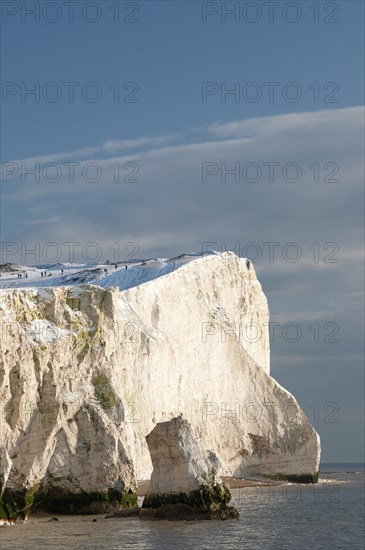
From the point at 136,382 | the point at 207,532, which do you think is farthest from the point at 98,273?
the point at 207,532

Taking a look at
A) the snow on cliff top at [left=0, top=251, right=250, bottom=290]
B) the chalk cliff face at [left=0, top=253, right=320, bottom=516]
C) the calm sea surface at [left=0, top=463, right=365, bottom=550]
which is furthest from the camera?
the snow on cliff top at [left=0, top=251, right=250, bottom=290]

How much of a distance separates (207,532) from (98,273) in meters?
32.9

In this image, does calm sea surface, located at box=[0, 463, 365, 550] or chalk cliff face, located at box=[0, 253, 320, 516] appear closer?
calm sea surface, located at box=[0, 463, 365, 550]

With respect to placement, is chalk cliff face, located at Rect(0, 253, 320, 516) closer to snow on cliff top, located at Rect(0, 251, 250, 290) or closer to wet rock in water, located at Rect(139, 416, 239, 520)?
snow on cliff top, located at Rect(0, 251, 250, 290)

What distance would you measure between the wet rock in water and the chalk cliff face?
2.10 meters

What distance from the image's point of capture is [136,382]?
2281 inches

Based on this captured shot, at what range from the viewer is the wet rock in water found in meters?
39.2

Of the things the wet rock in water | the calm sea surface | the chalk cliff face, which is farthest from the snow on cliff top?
the wet rock in water

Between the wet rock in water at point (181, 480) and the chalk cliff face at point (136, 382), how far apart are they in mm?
2096

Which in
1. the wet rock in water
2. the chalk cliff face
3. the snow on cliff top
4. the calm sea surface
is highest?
the snow on cliff top

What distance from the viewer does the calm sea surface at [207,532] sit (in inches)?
1336

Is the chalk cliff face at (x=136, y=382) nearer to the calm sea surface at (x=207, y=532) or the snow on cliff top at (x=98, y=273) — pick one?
the snow on cliff top at (x=98, y=273)

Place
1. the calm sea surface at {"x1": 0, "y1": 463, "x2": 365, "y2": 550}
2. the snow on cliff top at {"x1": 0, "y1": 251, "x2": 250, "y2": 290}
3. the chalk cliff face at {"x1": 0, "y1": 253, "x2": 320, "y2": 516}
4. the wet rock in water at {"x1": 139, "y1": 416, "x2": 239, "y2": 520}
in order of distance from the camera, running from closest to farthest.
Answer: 1. the calm sea surface at {"x1": 0, "y1": 463, "x2": 365, "y2": 550}
2. the wet rock in water at {"x1": 139, "y1": 416, "x2": 239, "y2": 520}
3. the chalk cliff face at {"x1": 0, "y1": 253, "x2": 320, "y2": 516}
4. the snow on cliff top at {"x1": 0, "y1": 251, "x2": 250, "y2": 290}

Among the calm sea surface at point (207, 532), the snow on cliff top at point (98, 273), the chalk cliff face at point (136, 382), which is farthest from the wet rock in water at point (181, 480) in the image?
the snow on cliff top at point (98, 273)
